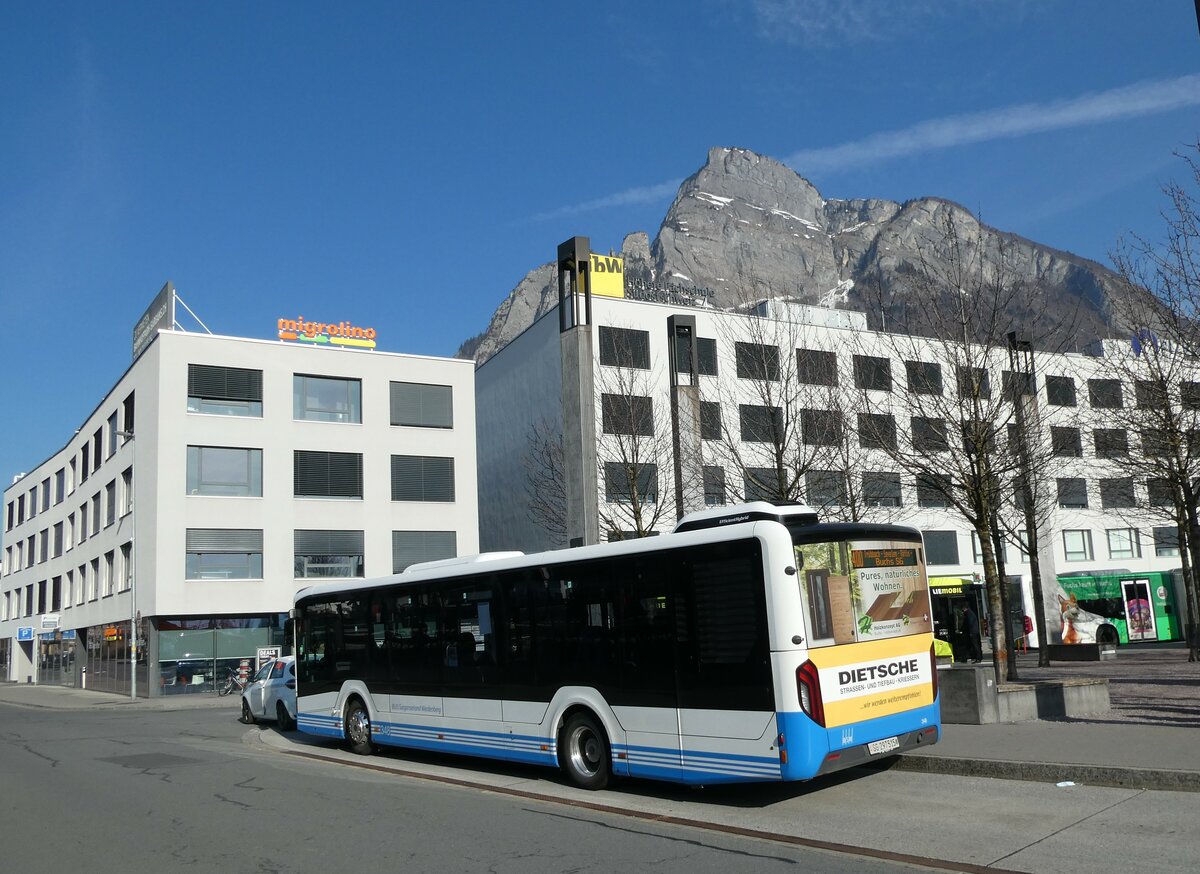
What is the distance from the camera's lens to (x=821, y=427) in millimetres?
24438

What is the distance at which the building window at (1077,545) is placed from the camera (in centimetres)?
5466

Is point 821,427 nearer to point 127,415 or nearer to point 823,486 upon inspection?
point 823,486

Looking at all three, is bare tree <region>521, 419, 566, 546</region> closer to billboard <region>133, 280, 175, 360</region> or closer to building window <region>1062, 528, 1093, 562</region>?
billboard <region>133, 280, 175, 360</region>

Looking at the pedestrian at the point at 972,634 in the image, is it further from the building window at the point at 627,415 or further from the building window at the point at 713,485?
the building window at the point at 627,415

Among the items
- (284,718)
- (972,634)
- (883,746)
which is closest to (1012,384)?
(883,746)

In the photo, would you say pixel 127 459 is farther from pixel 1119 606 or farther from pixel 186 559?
pixel 1119 606

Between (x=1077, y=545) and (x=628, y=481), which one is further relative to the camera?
(x=1077, y=545)

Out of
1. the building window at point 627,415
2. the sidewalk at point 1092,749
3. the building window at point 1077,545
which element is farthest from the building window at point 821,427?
the building window at point 1077,545

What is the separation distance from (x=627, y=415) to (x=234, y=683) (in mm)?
21140

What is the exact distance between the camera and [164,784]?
13109 mm

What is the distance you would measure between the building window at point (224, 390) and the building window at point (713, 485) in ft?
63.7

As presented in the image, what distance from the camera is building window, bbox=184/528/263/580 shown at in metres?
40.2

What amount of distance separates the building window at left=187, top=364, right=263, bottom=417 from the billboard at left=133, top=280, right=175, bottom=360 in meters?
3.50

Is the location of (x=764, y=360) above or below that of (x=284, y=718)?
above
